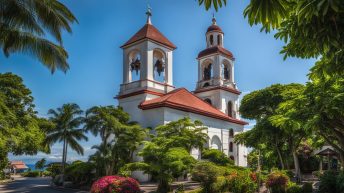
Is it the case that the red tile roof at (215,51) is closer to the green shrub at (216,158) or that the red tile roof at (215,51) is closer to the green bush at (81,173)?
the green shrub at (216,158)

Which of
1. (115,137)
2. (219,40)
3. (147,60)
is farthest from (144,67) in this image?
(219,40)

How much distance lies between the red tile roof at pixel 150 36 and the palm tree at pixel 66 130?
863 cm

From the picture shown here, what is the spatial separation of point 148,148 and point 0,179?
28.2m

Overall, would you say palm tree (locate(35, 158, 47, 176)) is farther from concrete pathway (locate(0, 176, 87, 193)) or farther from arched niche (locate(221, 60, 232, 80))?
arched niche (locate(221, 60, 232, 80))

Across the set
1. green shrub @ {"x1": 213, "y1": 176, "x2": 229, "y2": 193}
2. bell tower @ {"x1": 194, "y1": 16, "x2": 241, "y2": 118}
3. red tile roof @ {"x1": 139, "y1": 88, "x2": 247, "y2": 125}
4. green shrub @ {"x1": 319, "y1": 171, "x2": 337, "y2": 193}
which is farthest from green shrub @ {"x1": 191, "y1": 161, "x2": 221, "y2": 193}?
bell tower @ {"x1": 194, "y1": 16, "x2": 241, "y2": 118}

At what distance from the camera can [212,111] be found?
34031mm

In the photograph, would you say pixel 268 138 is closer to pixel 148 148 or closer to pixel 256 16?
pixel 148 148

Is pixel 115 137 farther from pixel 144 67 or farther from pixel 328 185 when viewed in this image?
pixel 328 185

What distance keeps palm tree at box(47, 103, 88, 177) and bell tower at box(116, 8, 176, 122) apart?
15.1 feet

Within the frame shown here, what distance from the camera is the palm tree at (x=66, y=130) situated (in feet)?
104

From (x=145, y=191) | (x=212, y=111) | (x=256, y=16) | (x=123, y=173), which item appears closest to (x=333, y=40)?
(x=256, y=16)

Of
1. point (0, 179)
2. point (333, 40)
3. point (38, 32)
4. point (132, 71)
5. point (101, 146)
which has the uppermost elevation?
point (132, 71)

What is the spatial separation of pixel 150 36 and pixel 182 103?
745 cm

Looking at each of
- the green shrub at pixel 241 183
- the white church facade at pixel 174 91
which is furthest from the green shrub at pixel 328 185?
the white church facade at pixel 174 91
